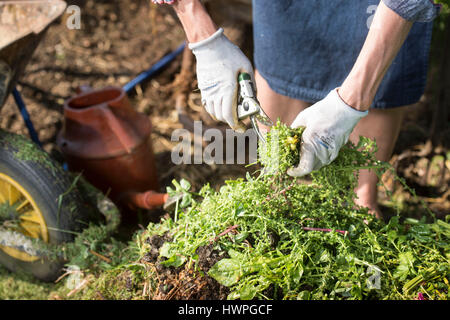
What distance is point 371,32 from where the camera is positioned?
1178 mm

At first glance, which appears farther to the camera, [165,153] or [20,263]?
[165,153]

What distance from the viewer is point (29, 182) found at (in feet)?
5.47

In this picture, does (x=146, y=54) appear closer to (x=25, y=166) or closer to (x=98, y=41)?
(x=98, y=41)

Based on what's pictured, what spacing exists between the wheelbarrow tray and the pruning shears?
90cm

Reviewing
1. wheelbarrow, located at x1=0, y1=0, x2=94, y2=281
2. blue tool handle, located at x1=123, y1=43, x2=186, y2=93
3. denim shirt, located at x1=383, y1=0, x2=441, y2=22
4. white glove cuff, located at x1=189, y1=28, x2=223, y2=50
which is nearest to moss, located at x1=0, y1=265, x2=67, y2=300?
wheelbarrow, located at x1=0, y1=0, x2=94, y2=281

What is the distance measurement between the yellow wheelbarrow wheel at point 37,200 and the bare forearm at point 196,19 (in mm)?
806

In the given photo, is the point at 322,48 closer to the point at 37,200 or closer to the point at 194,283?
the point at 194,283

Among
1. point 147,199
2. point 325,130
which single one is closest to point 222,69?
point 325,130

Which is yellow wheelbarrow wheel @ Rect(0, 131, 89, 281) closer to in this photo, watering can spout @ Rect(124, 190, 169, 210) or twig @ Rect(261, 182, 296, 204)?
watering can spout @ Rect(124, 190, 169, 210)

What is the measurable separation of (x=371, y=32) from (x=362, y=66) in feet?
0.31

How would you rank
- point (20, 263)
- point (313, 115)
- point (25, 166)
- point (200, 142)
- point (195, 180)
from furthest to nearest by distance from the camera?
point (200, 142) → point (195, 180) → point (20, 263) → point (25, 166) → point (313, 115)

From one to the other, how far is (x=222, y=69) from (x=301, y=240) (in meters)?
0.57

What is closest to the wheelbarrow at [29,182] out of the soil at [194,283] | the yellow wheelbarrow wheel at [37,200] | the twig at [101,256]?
the yellow wheelbarrow wheel at [37,200]

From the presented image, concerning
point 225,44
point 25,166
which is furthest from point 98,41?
point 225,44
